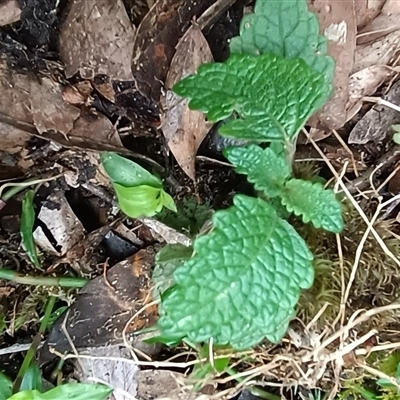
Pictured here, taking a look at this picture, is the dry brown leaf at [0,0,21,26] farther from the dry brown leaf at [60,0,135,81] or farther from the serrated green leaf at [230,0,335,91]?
the serrated green leaf at [230,0,335,91]

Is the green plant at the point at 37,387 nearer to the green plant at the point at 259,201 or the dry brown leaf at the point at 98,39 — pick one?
the green plant at the point at 259,201

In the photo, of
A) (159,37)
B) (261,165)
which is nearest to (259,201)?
(261,165)

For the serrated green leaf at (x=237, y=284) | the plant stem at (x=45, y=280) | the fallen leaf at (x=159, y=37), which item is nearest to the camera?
the serrated green leaf at (x=237, y=284)

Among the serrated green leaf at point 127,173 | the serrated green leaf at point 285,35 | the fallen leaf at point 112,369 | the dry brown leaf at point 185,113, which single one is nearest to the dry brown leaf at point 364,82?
Answer: the serrated green leaf at point 285,35

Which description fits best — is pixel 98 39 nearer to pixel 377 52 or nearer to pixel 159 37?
pixel 159 37

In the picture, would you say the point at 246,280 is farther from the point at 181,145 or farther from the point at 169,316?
the point at 181,145

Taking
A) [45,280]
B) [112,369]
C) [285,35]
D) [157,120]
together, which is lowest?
[112,369]

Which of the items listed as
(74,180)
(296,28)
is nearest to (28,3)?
(74,180)
